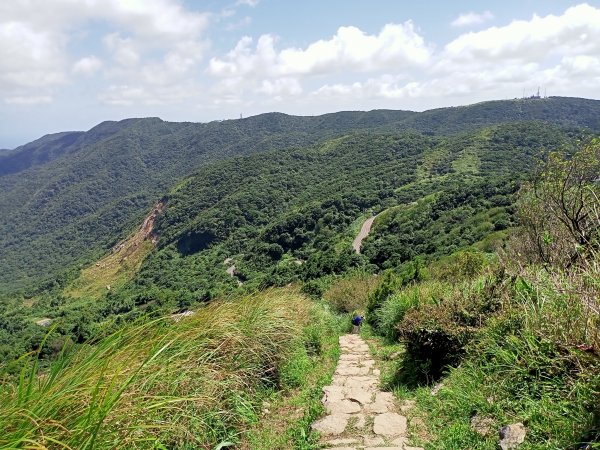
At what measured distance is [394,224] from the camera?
56.3 m

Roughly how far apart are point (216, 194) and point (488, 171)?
186 ft

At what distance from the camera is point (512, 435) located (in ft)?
9.42

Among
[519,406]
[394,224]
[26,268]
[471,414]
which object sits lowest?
[26,268]

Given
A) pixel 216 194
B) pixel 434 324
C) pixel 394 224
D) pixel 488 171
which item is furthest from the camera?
pixel 216 194

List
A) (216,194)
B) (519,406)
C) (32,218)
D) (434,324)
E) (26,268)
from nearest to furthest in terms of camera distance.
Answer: (519,406) → (434,324) → (216,194) → (26,268) → (32,218)

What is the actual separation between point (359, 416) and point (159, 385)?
1.80 metres

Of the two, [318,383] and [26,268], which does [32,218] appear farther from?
[318,383]

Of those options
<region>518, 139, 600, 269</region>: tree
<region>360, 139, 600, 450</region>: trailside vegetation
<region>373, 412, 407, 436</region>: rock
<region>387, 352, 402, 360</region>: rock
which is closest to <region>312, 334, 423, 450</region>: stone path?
<region>373, 412, 407, 436</region>: rock

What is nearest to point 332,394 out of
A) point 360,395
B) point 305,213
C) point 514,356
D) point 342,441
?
point 360,395

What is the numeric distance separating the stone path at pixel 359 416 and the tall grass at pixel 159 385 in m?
0.64

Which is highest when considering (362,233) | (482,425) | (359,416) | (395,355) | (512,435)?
(512,435)

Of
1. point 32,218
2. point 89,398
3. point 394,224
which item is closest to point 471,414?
point 89,398

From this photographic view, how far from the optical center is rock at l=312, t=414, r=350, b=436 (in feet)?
11.7

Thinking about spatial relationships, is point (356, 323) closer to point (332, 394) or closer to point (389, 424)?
point (332, 394)
